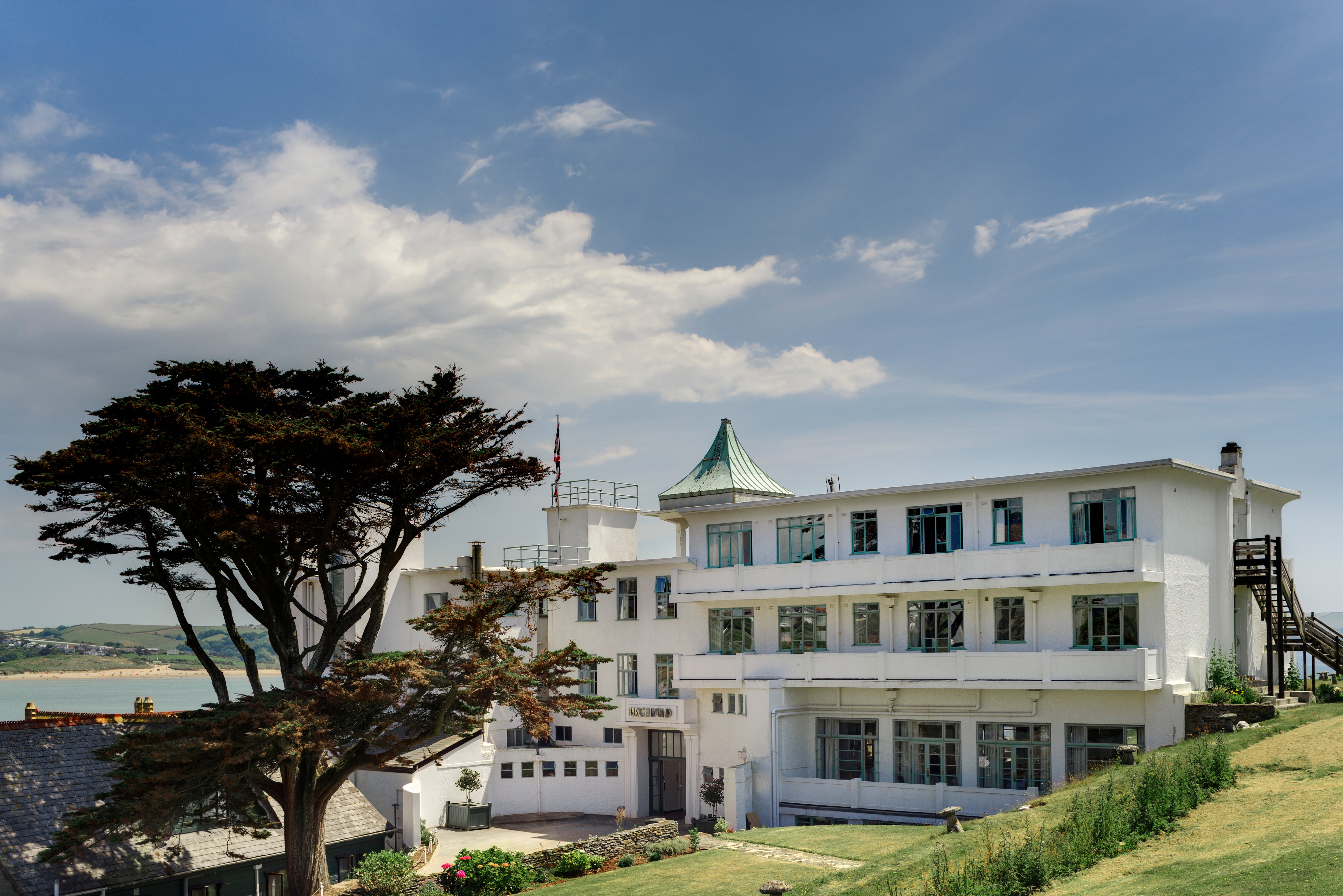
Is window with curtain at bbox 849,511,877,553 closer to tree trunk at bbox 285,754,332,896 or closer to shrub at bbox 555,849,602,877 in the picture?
shrub at bbox 555,849,602,877

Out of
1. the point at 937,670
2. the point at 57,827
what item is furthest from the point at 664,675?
the point at 57,827

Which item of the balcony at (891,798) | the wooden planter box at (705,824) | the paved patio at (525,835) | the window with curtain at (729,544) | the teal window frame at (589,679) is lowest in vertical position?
the paved patio at (525,835)

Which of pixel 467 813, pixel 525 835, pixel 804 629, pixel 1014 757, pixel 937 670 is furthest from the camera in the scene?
pixel 804 629

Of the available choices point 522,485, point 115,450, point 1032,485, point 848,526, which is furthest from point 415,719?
point 1032,485

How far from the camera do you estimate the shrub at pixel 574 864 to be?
96.1ft

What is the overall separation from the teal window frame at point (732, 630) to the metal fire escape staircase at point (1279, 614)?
16465mm

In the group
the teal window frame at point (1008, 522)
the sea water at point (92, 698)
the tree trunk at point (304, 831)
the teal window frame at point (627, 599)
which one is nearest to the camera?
the tree trunk at point (304, 831)

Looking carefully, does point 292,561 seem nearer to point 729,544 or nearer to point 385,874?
point 385,874

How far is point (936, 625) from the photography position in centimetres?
3684

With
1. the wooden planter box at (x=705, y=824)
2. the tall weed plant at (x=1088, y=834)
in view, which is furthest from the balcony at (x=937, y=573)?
the tall weed plant at (x=1088, y=834)

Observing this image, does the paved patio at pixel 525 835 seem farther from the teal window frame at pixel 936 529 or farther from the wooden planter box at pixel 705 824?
the teal window frame at pixel 936 529

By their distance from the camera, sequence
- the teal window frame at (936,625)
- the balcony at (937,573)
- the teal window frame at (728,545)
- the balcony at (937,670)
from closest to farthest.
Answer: the balcony at (937,670), the balcony at (937,573), the teal window frame at (936,625), the teal window frame at (728,545)

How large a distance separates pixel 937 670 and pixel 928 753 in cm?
331

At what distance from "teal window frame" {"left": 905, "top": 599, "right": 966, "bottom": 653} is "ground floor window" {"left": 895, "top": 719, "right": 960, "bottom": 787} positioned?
245 centimetres
